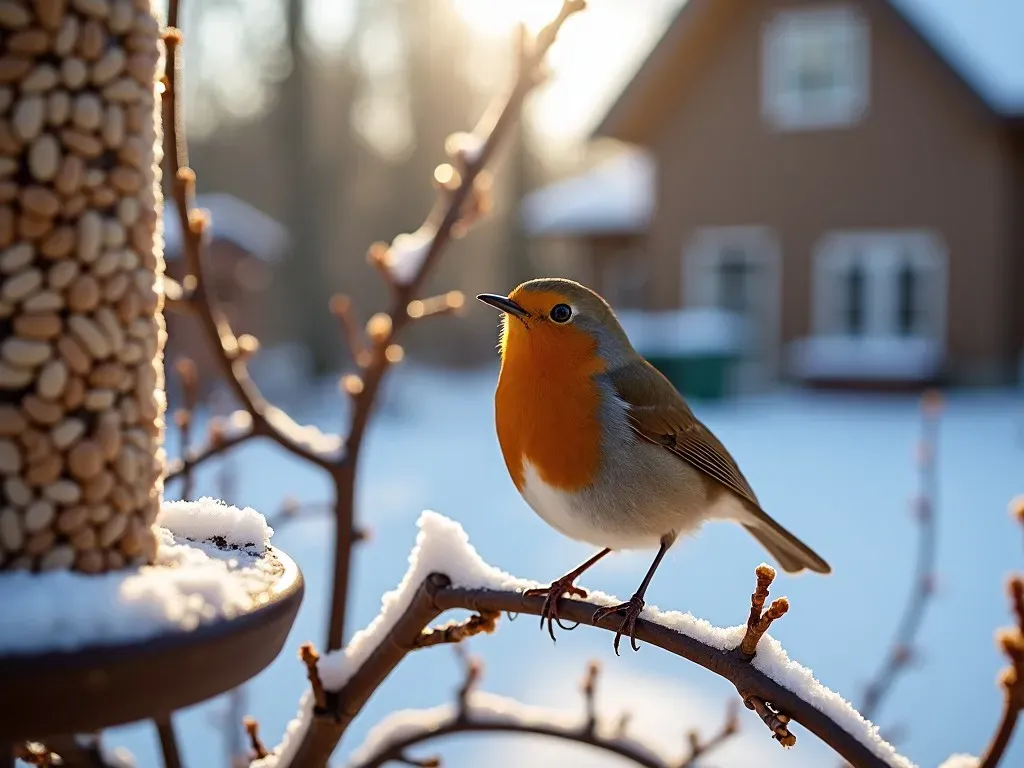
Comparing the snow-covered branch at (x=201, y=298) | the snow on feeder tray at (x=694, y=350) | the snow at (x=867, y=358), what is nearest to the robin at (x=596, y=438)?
the snow-covered branch at (x=201, y=298)

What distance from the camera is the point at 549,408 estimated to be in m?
2.03

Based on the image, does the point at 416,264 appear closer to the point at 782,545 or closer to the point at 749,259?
the point at 782,545

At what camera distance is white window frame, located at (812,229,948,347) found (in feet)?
51.4

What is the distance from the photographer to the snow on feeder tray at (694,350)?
1505cm

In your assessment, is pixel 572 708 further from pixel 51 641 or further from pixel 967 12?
pixel 967 12

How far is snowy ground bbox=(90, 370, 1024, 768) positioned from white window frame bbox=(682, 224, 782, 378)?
3.40 meters

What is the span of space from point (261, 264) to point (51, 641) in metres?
15.8

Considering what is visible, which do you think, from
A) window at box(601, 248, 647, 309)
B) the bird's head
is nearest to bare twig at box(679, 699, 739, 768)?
the bird's head

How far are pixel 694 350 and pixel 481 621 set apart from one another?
1385 cm

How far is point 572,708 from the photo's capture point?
4844 millimetres

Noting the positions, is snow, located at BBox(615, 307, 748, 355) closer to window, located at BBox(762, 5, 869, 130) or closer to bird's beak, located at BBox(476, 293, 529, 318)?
window, located at BBox(762, 5, 869, 130)

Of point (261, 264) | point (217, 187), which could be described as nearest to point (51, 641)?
point (261, 264)

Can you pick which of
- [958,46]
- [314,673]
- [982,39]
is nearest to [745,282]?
[958,46]

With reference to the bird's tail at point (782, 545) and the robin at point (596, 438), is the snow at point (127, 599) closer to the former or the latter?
the robin at point (596, 438)
